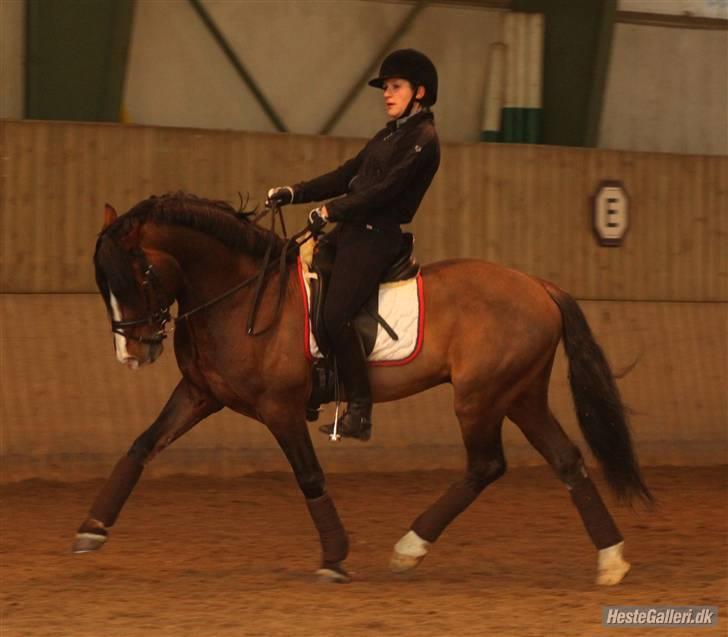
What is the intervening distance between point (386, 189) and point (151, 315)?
142 centimetres

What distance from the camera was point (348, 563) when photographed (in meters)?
8.27

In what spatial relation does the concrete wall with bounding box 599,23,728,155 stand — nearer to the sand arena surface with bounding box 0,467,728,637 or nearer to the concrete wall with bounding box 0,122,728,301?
the concrete wall with bounding box 0,122,728,301

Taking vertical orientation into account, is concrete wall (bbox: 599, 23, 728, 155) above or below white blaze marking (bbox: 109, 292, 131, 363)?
above

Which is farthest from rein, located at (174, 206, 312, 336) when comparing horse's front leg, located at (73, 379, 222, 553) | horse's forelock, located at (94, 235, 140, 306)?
horse's front leg, located at (73, 379, 222, 553)

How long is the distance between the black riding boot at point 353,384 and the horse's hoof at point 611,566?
4.82ft

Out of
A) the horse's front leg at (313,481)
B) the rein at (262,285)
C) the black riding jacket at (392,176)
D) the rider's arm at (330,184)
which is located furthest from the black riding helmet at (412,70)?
the horse's front leg at (313,481)

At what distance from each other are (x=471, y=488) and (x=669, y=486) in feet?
13.4

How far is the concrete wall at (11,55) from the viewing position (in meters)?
12.0

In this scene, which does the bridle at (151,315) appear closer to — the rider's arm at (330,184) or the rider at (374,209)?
the rider at (374,209)

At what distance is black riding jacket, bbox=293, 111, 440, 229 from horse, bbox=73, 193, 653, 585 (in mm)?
439

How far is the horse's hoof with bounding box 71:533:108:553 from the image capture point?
768 centimetres

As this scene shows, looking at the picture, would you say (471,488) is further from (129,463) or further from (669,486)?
(669,486)

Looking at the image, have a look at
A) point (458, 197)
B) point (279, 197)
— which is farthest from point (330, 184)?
point (458, 197)

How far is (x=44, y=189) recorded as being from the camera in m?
11.1
